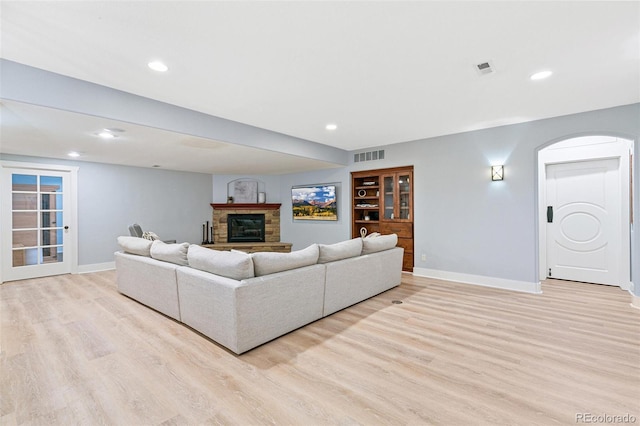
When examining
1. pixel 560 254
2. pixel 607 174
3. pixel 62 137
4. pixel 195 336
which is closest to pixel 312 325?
pixel 195 336

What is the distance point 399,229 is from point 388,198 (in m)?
0.67

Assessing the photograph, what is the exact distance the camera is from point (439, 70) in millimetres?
2723

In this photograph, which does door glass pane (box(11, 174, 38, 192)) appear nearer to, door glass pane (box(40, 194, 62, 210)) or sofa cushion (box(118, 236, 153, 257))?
door glass pane (box(40, 194, 62, 210))

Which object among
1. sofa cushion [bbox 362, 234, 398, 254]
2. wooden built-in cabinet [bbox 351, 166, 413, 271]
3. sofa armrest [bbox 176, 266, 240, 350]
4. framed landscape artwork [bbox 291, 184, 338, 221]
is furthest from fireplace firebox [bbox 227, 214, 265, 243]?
sofa armrest [bbox 176, 266, 240, 350]

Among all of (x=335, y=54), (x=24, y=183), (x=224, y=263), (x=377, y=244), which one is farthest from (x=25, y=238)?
(x=335, y=54)

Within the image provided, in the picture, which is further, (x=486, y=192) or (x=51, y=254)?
(x=51, y=254)

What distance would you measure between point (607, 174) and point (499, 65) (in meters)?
3.60

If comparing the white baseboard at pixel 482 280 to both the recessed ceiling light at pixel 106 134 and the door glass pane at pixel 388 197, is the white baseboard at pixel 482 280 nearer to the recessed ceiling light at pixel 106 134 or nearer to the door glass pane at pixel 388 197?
the door glass pane at pixel 388 197

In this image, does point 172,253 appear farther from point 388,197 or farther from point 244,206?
point 244,206

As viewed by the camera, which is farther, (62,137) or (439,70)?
(62,137)

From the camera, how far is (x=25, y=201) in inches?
209

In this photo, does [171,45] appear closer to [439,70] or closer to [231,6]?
[231,6]

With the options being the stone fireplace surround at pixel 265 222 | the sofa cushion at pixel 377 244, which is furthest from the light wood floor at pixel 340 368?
the stone fireplace surround at pixel 265 222

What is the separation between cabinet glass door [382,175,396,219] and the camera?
5879mm
